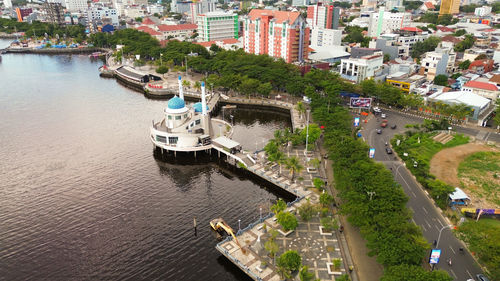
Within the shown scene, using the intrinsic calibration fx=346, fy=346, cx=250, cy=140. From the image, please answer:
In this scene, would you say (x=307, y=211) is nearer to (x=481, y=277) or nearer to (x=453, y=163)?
(x=481, y=277)

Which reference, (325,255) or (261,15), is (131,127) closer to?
(325,255)

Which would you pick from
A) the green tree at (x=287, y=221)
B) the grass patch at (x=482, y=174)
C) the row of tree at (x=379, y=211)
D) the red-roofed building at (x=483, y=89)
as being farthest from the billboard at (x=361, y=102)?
the green tree at (x=287, y=221)

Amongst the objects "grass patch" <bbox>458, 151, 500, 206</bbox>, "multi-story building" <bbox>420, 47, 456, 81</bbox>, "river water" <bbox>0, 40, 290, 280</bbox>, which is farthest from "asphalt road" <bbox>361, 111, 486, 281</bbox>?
"multi-story building" <bbox>420, 47, 456, 81</bbox>

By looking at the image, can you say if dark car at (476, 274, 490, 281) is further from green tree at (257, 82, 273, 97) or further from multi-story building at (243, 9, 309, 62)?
multi-story building at (243, 9, 309, 62)

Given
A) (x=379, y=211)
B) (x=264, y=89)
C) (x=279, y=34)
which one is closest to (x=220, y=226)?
(x=379, y=211)

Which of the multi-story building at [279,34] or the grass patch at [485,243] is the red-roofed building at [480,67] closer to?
the multi-story building at [279,34]

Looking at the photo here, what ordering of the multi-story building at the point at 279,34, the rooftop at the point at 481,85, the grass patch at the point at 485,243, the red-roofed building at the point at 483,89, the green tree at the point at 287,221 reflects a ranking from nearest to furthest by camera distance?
the grass patch at the point at 485,243
the green tree at the point at 287,221
the red-roofed building at the point at 483,89
the rooftop at the point at 481,85
the multi-story building at the point at 279,34
